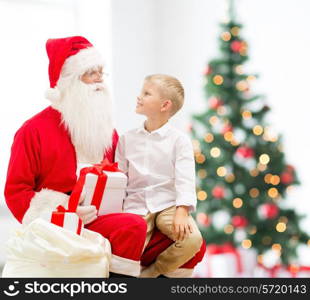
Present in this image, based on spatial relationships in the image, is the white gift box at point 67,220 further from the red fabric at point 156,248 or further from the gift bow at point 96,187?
the red fabric at point 156,248

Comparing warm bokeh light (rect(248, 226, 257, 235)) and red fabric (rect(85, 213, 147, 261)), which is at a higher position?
red fabric (rect(85, 213, 147, 261))

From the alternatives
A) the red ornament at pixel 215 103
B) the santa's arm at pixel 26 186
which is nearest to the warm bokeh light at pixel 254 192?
the red ornament at pixel 215 103

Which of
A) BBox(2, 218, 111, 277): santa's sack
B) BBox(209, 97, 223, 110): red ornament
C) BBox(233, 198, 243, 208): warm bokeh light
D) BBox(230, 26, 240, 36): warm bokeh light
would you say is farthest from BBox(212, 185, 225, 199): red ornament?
BBox(2, 218, 111, 277): santa's sack

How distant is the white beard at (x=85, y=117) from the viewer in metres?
2.59

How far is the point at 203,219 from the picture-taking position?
4605mm

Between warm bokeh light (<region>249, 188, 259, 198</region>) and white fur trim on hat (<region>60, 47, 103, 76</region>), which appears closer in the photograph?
white fur trim on hat (<region>60, 47, 103, 76</region>)

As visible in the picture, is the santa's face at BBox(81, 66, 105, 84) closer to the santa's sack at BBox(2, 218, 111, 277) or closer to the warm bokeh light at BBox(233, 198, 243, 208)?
the santa's sack at BBox(2, 218, 111, 277)

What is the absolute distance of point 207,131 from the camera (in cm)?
463

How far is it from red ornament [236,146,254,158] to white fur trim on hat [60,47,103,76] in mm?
2139

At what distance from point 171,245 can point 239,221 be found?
2.09 meters

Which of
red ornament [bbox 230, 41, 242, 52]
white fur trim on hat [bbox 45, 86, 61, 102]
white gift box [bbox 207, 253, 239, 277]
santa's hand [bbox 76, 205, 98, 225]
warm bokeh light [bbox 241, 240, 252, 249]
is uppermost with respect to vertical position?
red ornament [bbox 230, 41, 242, 52]

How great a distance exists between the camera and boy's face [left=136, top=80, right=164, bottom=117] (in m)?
2.61

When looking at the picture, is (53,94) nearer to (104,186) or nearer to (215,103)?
(104,186)

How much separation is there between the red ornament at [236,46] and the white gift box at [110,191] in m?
2.51
